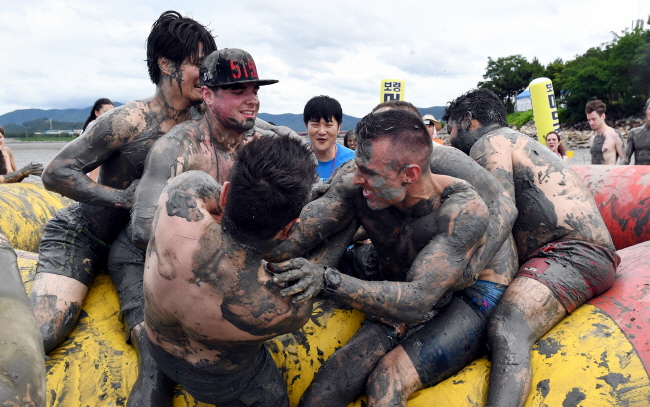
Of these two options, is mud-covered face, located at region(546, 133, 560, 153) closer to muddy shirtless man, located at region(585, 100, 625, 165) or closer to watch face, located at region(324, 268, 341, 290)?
muddy shirtless man, located at region(585, 100, 625, 165)

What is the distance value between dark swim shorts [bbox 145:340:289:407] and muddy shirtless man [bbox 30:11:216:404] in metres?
0.66

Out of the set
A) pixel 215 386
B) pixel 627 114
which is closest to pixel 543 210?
pixel 215 386

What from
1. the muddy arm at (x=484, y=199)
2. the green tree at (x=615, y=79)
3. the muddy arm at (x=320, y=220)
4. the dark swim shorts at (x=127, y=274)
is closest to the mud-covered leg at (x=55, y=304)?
the dark swim shorts at (x=127, y=274)

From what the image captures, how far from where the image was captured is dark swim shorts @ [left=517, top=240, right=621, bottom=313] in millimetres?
2807

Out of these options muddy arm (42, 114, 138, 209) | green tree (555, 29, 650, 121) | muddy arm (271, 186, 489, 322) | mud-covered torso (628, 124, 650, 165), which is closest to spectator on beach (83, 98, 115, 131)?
muddy arm (42, 114, 138, 209)

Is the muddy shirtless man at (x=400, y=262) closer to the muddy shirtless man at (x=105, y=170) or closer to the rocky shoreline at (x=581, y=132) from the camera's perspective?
the muddy shirtless man at (x=105, y=170)

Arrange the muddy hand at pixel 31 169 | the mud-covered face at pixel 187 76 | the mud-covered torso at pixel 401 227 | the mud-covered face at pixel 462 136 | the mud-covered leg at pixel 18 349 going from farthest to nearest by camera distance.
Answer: the muddy hand at pixel 31 169, the mud-covered face at pixel 462 136, the mud-covered face at pixel 187 76, the mud-covered torso at pixel 401 227, the mud-covered leg at pixel 18 349

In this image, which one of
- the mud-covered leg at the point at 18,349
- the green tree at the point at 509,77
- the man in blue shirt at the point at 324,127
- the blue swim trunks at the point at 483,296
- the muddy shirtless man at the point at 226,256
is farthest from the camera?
the green tree at the point at 509,77

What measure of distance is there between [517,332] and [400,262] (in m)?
0.71

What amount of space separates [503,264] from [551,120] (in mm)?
→ 8298

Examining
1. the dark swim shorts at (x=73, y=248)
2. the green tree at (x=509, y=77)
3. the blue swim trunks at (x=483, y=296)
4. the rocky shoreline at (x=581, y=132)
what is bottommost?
the rocky shoreline at (x=581, y=132)

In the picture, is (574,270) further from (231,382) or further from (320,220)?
(231,382)

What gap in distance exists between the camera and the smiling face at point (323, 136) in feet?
16.0

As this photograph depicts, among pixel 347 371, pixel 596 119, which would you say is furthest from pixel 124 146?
pixel 596 119
